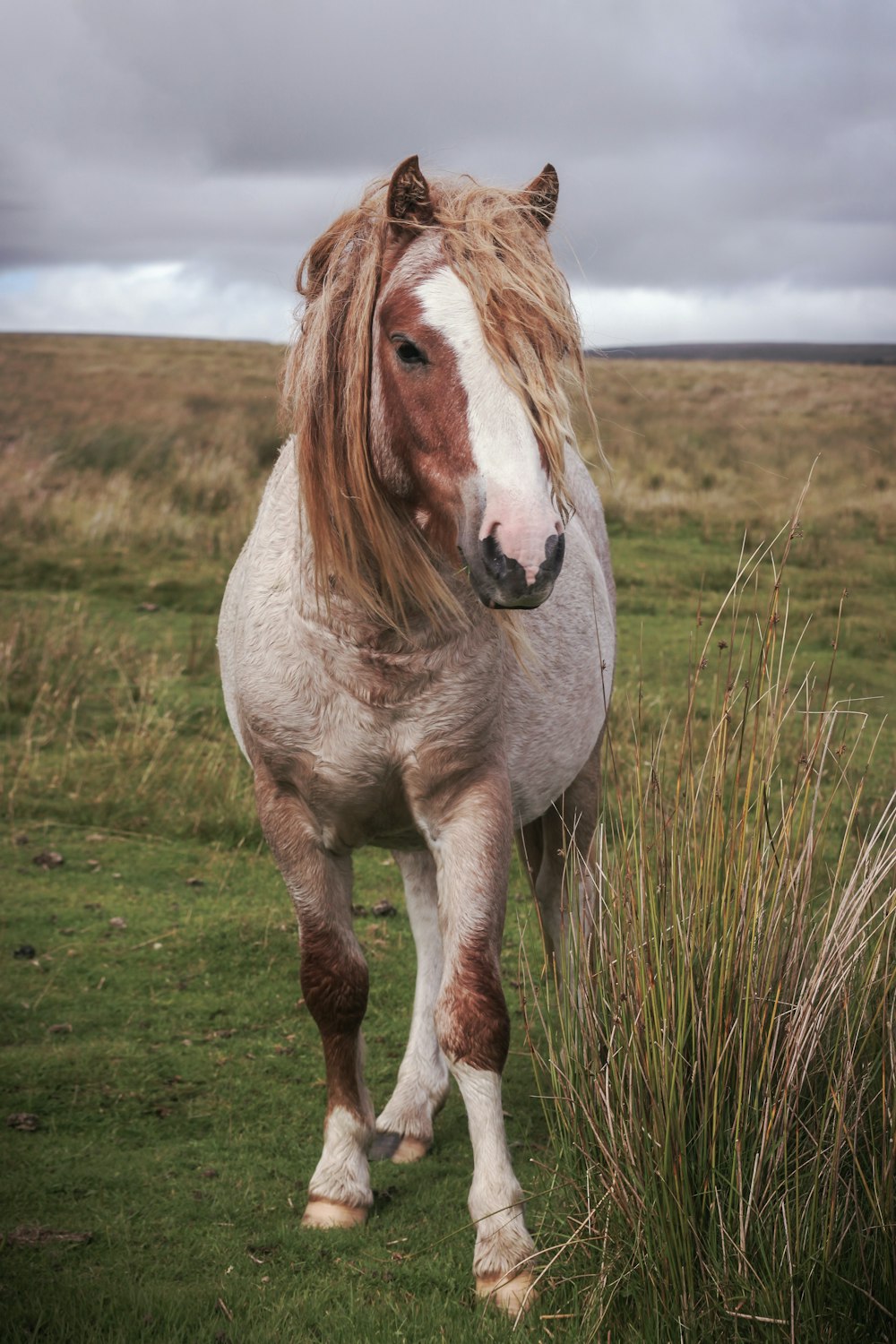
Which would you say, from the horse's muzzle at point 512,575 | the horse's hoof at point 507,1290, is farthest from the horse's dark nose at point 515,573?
the horse's hoof at point 507,1290

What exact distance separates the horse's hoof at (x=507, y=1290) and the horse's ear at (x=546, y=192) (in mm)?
2941

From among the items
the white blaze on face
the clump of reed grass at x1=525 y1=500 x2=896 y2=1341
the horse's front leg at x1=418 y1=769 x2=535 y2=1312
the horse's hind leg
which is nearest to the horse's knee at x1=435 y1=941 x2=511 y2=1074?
the horse's front leg at x1=418 y1=769 x2=535 y2=1312

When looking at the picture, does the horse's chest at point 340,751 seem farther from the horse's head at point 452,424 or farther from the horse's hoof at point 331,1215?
the horse's hoof at point 331,1215

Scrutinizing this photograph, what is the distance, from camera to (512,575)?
9.20 ft

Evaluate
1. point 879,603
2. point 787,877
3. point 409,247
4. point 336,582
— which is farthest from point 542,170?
point 879,603

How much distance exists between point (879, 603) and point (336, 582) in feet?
36.6

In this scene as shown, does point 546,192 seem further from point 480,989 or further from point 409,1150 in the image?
point 409,1150

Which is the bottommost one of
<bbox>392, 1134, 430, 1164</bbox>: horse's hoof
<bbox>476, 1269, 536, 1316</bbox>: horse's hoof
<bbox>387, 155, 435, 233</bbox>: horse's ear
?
<bbox>392, 1134, 430, 1164</bbox>: horse's hoof

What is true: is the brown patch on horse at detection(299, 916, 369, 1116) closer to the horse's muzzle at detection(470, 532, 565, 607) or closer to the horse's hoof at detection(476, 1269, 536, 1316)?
the horse's hoof at detection(476, 1269, 536, 1316)

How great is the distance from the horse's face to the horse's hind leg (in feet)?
6.67

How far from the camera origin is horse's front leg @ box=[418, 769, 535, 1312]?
11.6 feet

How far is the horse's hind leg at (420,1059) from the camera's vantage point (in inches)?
180

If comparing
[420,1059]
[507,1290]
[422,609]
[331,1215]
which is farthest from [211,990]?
[422,609]

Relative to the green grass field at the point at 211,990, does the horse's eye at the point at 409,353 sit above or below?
above
